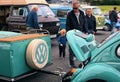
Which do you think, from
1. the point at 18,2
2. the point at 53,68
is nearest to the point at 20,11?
the point at 18,2

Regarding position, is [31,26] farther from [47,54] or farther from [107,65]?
[107,65]

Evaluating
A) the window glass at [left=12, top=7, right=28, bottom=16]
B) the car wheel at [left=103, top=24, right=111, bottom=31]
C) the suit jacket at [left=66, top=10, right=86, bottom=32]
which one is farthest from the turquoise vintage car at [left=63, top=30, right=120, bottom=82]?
the car wheel at [left=103, top=24, right=111, bottom=31]

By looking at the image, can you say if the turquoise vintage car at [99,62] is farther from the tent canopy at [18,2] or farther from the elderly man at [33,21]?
the tent canopy at [18,2]

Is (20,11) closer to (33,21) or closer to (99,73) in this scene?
Result: (33,21)

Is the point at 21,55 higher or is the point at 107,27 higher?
the point at 21,55

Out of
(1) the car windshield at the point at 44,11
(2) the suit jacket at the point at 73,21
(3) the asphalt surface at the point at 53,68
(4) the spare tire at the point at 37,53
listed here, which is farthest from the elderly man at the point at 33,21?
(4) the spare tire at the point at 37,53

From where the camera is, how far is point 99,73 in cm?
429

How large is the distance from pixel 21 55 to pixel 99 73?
2401mm

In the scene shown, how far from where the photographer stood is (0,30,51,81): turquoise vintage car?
6.02 meters

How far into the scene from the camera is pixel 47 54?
6941 millimetres

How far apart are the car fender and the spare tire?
2.06 m

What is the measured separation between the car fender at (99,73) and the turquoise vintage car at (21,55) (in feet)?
6.53

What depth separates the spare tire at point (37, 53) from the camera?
6336 millimetres

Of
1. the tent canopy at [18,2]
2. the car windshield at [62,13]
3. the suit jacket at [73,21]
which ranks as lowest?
the car windshield at [62,13]
